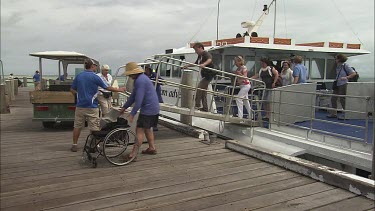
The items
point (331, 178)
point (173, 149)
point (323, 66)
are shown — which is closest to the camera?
point (331, 178)

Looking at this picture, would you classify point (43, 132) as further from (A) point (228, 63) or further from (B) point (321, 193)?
(B) point (321, 193)

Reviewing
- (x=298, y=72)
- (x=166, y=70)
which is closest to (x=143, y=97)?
(x=298, y=72)

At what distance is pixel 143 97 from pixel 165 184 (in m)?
1.44

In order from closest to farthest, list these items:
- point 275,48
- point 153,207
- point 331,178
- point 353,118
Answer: point 153,207 < point 331,178 < point 353,118 < point 275,48

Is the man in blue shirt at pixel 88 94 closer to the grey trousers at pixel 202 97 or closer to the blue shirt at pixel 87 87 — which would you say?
the blue shirt at pixel 87 87

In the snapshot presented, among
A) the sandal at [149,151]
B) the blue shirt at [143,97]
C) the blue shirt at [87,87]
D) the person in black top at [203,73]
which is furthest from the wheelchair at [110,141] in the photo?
the person in black top at [203,73]

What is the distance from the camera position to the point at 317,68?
1029cm

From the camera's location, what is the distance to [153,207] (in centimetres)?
341

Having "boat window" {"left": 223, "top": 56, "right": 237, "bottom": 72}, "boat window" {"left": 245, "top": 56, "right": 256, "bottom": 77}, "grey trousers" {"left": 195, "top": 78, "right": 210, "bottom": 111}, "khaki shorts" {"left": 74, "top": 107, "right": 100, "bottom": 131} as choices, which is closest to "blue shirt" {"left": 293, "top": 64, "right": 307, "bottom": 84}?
"boat window" {"left": 245, "top": 56, "right": 256, "bottom": 77}

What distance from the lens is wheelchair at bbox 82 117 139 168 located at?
189 inches

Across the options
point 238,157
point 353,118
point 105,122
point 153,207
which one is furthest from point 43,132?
point 353,118

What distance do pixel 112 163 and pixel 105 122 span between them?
60 cm

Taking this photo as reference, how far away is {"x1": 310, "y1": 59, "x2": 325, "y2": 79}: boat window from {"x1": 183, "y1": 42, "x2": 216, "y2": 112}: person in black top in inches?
165

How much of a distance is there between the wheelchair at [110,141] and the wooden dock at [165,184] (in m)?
0.15
